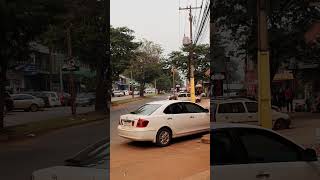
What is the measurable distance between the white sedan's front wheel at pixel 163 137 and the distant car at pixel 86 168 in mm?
1641

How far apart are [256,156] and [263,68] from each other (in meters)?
1.89

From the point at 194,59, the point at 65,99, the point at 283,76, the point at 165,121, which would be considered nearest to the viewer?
the point at 65,99

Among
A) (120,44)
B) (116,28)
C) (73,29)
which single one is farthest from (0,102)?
(116,28)

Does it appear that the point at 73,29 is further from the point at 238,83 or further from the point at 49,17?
the point at 238,83

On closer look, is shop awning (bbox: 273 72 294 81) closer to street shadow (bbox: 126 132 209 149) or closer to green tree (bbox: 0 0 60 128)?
street shadow (bbox: 126 132 209 149)

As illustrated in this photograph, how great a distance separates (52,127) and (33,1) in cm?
142

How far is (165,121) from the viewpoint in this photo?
519 centimetres

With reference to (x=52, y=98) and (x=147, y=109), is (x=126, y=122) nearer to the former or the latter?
(x=147, y=109)

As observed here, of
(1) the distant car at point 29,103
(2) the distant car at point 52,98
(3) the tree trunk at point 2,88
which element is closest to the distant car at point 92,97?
(2) the distant car at point 52,98

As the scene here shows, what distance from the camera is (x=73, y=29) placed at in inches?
161

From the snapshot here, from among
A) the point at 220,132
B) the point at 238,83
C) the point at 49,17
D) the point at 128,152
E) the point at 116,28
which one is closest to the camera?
the point at 220,132

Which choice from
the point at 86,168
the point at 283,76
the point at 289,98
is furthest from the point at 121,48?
the point at 289,98

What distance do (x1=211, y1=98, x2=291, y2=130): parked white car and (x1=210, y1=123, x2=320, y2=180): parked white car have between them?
1.43m

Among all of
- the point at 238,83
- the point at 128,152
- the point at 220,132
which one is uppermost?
the point at 238,83
